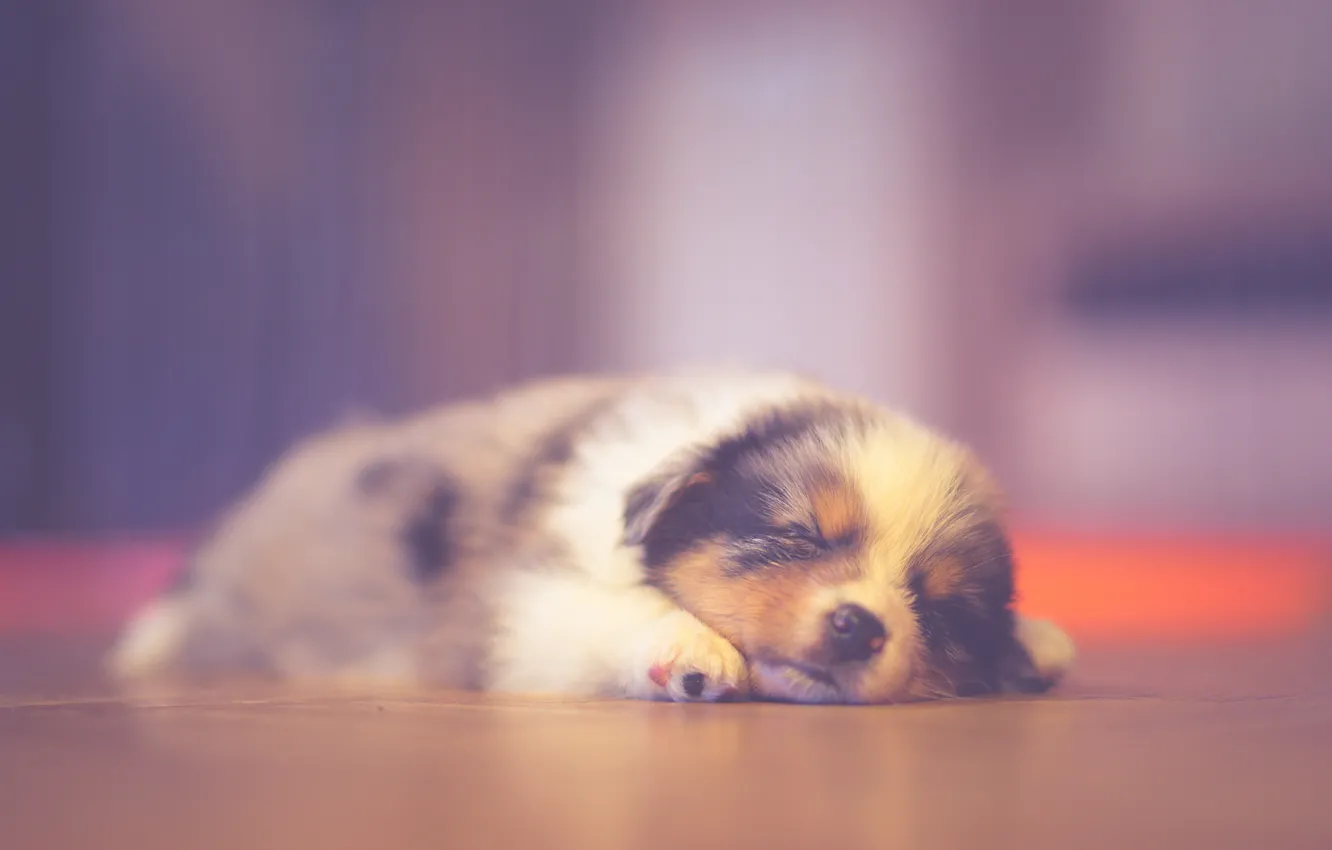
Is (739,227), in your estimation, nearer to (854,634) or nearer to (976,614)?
(976,614)

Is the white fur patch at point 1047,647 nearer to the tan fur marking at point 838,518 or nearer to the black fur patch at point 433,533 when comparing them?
A: the tan fur marking at point 838,518

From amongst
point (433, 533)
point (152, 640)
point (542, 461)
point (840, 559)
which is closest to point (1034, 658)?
point (840, 559)

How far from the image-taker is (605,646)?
6.93 ft

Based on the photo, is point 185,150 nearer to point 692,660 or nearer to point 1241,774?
point 692,660

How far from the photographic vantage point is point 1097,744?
169cm

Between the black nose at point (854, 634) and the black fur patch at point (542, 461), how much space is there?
0.67 m

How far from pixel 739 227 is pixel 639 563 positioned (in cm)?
521

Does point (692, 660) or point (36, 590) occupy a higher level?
point (692, 660)

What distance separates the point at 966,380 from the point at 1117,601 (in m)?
2.83

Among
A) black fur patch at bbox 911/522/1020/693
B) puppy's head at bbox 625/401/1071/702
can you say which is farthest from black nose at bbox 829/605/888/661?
black fur patch at bbox 911/522/1020/693

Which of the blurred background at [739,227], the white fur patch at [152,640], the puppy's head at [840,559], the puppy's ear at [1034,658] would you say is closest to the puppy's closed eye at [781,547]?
the puppy's head at [840,559]

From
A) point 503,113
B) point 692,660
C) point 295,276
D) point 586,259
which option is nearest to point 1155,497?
point 586,259

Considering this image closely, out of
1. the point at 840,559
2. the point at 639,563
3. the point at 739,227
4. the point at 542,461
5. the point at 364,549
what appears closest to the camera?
the point at 840,559

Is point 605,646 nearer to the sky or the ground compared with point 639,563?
nearer to the ground
